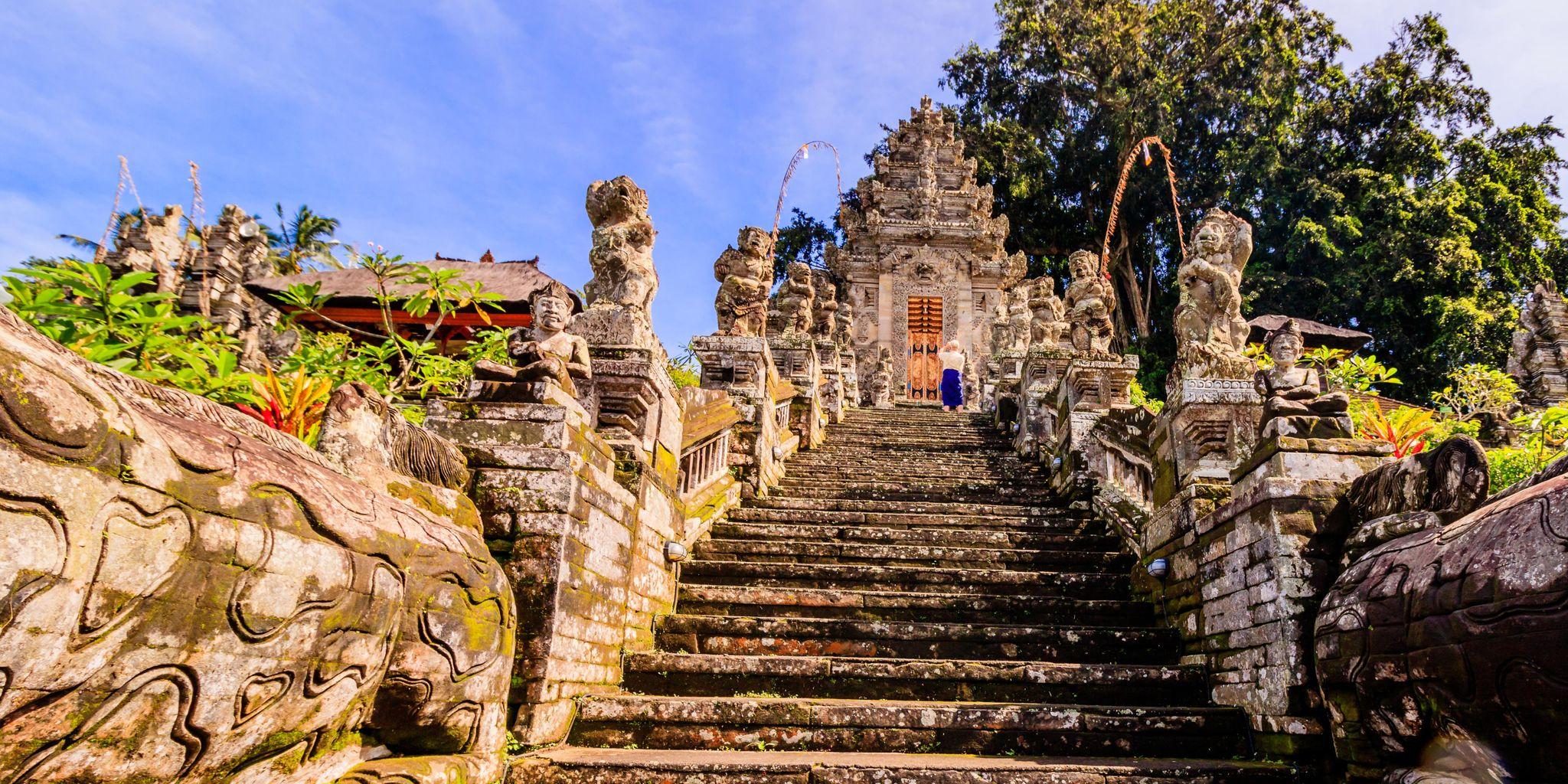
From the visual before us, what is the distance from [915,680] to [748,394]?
4.12 meters

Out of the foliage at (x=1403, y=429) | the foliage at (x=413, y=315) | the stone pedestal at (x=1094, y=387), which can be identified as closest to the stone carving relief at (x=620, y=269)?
the foliage at (x=413, y=315)

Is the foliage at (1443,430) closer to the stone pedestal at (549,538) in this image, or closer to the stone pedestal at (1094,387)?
the stone pedestal at (1094,387)

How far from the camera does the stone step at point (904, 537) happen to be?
6.57 metres

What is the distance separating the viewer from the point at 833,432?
12.1 m

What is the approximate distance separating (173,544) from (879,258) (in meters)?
23.1

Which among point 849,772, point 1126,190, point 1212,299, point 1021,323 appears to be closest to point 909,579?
point 849,772

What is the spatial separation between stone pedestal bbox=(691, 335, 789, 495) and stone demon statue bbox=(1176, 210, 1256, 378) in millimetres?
3857

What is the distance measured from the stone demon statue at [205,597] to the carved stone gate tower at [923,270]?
2019 centimetres

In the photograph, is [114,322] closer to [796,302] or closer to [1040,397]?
[796,302]

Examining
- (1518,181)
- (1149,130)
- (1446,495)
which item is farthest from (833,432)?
(1518,181)

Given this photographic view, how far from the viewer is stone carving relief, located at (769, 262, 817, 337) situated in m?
11.1

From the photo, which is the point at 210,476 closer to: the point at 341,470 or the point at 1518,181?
the point at 341,470

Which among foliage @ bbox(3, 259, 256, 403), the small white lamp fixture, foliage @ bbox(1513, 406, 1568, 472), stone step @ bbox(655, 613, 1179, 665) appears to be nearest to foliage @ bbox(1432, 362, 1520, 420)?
foliage @ bbox(1513, 406, 1568, 472)

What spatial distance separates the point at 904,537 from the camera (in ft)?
21.7
